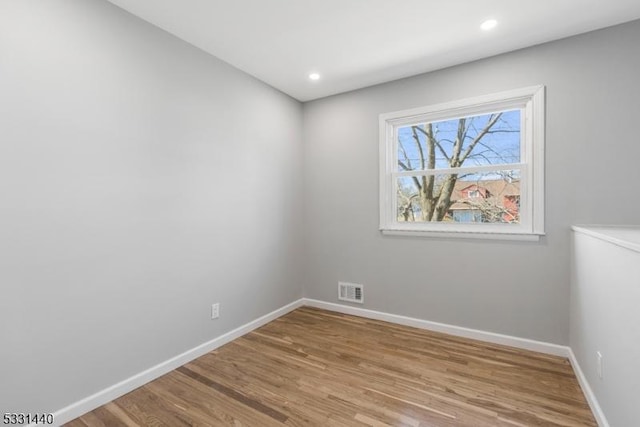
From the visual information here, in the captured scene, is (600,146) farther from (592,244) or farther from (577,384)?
(577,384)

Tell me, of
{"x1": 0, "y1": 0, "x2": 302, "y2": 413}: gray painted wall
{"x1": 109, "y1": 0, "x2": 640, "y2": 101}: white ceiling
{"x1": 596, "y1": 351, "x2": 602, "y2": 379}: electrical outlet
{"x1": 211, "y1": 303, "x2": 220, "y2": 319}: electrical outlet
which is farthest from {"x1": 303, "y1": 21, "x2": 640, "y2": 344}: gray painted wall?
{"x1": 211, "y1": 303, "x2": 220, "y2": 319}: electrical outlet

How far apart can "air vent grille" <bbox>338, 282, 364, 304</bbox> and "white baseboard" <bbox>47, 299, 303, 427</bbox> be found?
0.91 m

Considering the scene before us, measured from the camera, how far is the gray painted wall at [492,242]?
2.16 metres

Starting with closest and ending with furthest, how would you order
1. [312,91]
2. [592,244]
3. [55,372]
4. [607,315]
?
[607,315] < [55,372] < [592,244] < [312,91]

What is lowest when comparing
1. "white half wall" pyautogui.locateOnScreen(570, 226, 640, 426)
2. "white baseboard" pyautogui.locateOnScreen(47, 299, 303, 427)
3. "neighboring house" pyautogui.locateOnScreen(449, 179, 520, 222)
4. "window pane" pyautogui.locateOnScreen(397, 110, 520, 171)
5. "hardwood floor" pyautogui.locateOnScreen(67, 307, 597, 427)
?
"hardwood floor" pyautogui.locateOnScreen(67, 307, 597, 427)

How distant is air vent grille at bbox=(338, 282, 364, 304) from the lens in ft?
10.8

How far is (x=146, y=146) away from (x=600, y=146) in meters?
3.27

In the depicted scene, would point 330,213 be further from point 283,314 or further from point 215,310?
point 215,310

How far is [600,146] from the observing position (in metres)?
2.19

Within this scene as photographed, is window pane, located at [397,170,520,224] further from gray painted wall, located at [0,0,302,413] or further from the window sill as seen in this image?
gray painted wall, located at [0,0,302,413]

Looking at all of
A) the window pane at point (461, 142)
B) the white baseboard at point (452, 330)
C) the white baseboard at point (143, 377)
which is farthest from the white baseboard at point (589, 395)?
the white baseboard at point (143, 377)

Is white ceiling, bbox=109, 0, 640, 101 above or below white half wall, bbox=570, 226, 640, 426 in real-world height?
above

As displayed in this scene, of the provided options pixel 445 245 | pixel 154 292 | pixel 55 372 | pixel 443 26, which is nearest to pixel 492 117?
pixel 443 26

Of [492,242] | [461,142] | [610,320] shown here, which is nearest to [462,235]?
[492,242]
